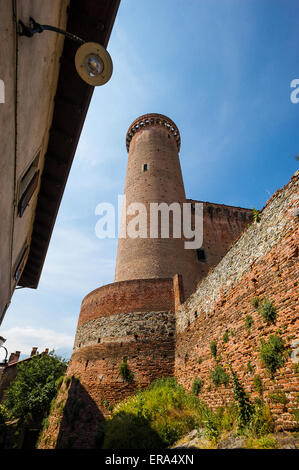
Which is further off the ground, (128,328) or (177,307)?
(177,307)

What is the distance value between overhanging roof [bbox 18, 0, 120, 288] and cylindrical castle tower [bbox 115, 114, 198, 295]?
26.4 ft

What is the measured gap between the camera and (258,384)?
5.43 meters

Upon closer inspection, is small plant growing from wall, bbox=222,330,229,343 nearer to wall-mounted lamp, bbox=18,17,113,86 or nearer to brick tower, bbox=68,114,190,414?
brick tower, bbox=68,114,190,414

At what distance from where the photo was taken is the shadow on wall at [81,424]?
10.0 metres

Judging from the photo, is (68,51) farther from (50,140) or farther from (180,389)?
(180,389)

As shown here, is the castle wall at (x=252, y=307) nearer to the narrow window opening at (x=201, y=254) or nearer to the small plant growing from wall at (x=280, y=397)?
the small plant growing from wall at (x=280, y=397)

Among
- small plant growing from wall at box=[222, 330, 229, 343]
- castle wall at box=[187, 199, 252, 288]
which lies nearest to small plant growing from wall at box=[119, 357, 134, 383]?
small plant growing from wall at box=[222, 330, 229, 343]

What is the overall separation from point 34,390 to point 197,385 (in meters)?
14.0

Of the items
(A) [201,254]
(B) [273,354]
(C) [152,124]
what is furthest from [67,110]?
(C) [152,124]

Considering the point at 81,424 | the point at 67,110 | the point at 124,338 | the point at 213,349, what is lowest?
the point at 81,424

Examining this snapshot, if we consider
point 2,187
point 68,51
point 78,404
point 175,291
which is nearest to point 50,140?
point 68,51

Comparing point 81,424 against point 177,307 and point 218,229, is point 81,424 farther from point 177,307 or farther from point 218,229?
point 218,229

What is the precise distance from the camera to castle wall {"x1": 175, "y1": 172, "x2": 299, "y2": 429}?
4.96 meters

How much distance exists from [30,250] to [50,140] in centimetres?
468
